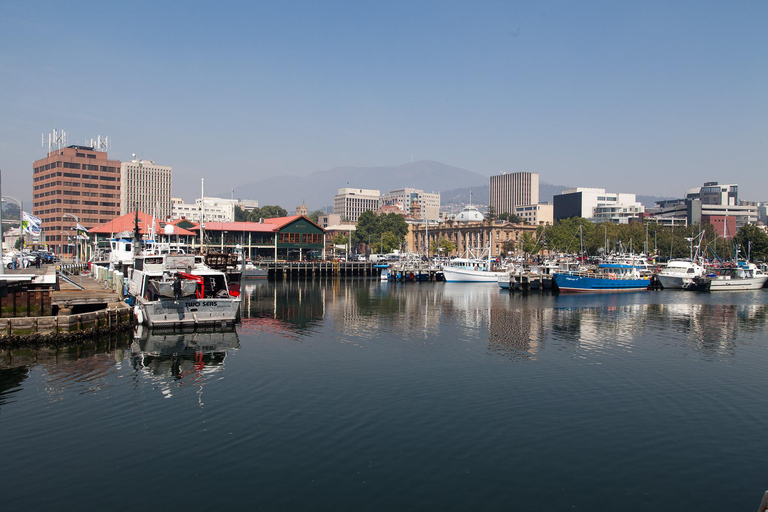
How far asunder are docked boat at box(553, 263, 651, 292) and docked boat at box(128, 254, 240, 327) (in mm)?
57834

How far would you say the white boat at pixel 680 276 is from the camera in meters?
93.5

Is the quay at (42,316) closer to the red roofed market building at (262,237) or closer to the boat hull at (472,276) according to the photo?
the boat hull at (472,276)

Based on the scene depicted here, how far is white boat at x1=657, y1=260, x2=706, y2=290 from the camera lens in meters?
93.5

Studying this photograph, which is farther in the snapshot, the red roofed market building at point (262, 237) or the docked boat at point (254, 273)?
the red roofed market building at point (262, 237)

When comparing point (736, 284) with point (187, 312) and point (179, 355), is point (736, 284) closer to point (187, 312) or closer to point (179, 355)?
point (187, 312)

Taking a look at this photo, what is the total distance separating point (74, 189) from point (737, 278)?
564 feet

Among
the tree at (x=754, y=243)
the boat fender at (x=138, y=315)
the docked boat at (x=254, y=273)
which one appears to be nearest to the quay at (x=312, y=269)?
the docked boat at (x=254, y=273)

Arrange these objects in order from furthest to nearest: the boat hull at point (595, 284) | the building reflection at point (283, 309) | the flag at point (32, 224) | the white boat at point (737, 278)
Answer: the white boat at point (737, 278) → the boat hull at point (595, 284) → the flag at point (32, 224) → the building reflection at point (283, 309)

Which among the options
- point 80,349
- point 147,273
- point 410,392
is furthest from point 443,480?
point 147,273

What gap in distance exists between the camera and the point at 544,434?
20219 millimetres

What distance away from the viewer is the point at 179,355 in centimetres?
3247

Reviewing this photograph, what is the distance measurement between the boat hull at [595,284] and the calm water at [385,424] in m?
46.3

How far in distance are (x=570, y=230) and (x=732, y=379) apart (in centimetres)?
14987

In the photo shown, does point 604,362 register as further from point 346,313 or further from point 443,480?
point 346,313
